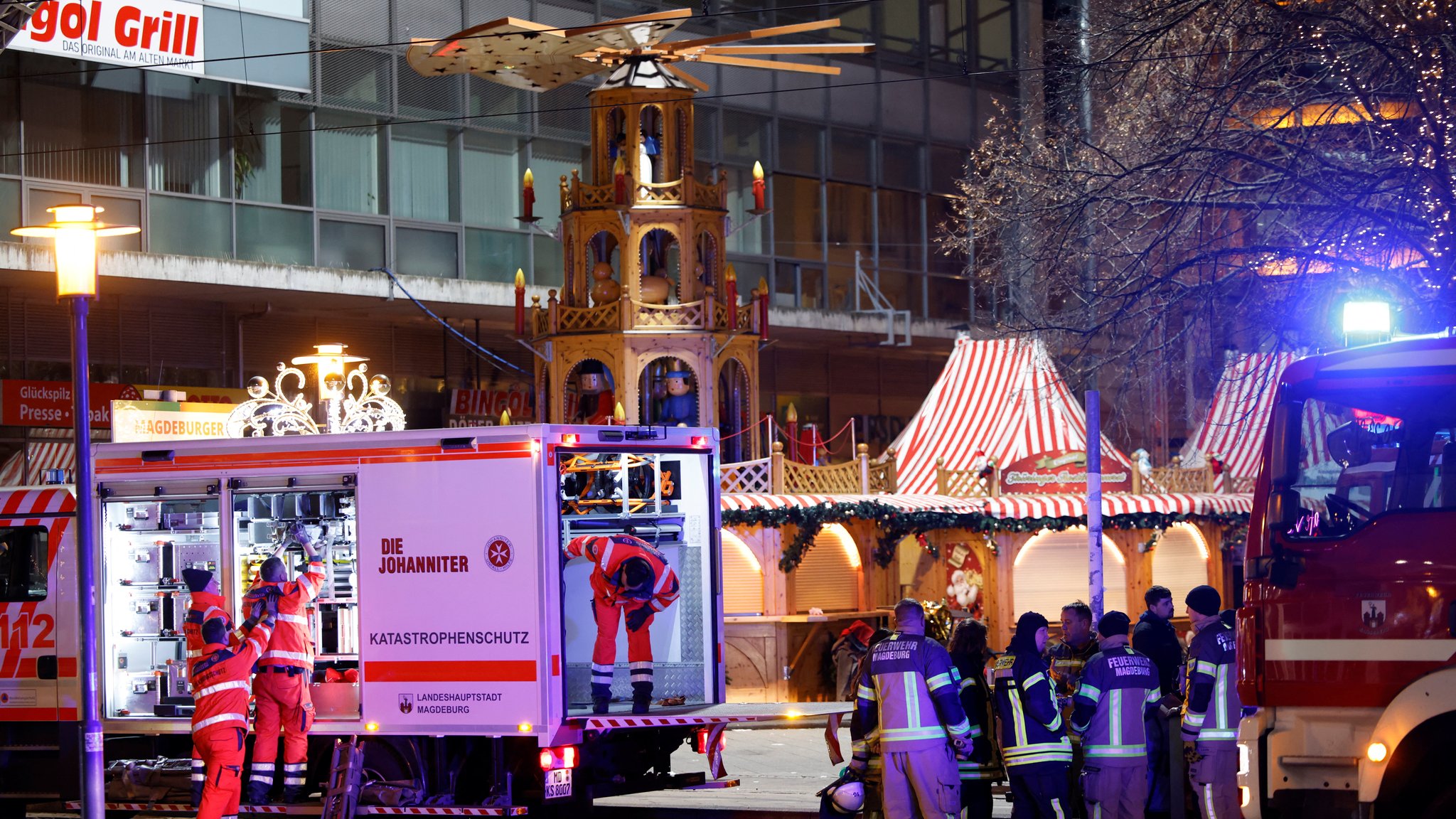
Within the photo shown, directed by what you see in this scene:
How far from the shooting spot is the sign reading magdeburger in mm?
23250

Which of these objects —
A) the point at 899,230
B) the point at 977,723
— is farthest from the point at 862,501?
the point at 899,230

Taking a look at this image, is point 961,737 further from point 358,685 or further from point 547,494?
point 358,685

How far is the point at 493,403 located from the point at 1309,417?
23390 mm

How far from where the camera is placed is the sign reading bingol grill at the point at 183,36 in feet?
76.8

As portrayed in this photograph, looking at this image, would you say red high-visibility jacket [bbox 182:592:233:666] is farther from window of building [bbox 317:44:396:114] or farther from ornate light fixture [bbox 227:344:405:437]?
window of building [bbox 317:44:396:114]

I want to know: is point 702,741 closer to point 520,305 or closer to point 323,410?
point 323,410

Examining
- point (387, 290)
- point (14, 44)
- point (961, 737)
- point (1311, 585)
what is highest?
point (14, 44)

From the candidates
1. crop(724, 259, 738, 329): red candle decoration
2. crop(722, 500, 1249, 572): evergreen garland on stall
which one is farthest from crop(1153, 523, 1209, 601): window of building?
crop(724, 259, 738, 329): red candle decoration

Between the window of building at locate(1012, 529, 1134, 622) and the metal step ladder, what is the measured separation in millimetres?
13189

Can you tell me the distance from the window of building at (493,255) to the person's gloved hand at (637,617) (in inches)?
686

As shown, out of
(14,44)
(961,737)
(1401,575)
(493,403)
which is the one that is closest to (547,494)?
(961,737)

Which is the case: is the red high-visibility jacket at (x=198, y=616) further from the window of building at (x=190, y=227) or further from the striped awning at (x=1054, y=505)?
the window of building at (x=190, y=227)

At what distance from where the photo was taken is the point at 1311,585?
8.17 metres

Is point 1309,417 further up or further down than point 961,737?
further up
